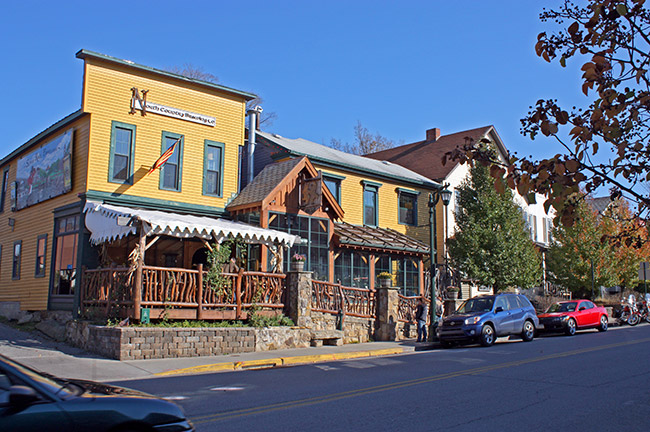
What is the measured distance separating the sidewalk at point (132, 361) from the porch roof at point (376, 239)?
222 inches

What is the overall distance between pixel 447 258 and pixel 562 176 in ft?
82.4

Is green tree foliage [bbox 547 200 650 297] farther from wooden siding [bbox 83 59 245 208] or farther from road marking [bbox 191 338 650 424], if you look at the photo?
wooden siding [bbox 83 59 245 208]

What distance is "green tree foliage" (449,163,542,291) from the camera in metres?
27.9

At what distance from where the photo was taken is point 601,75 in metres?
5.14

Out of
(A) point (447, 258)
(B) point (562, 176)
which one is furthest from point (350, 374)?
(A) point (447, 258)

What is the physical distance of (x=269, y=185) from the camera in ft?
66.6

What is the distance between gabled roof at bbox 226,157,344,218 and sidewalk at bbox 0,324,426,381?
5.58 meters

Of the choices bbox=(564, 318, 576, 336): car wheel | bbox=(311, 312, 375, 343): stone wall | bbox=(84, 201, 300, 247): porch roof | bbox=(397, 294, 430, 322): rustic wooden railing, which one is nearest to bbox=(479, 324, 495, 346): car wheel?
bbox=(397, 294, 430, 322): rustic wooden railing

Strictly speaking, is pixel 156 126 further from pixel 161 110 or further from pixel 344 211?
pixel 344 211

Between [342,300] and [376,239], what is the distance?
16.5 feet

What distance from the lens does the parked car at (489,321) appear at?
59.7 ft

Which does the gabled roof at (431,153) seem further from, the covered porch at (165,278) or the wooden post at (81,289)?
the wooden post at (81,289)

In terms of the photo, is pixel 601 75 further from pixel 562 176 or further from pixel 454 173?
pixel 454 173

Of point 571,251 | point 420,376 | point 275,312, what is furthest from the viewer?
point 571,251
